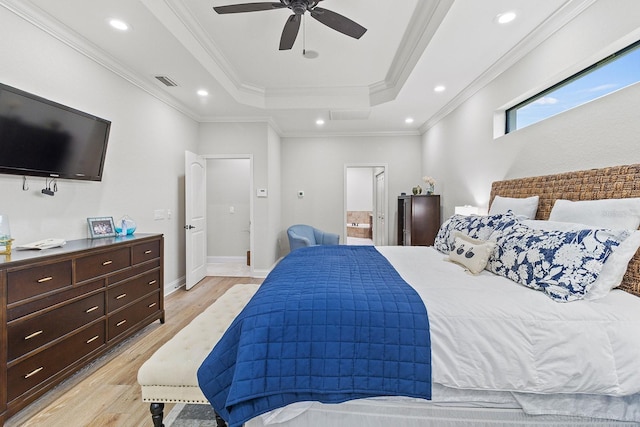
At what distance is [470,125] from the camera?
3.77 meters

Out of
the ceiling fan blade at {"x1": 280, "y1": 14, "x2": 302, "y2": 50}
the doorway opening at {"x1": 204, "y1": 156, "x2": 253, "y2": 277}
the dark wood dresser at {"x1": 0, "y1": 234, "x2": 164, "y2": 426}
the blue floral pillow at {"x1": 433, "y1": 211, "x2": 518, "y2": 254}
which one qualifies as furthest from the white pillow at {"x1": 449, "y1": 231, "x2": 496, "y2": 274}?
the doorway opening at {"x1": 204, "y1": 156, "x2": 253, "y2": 277}

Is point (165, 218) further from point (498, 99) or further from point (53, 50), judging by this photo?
point (498, 99)

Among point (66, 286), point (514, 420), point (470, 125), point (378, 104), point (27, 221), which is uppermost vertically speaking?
point (378, 104)

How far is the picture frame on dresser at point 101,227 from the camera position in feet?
8.63

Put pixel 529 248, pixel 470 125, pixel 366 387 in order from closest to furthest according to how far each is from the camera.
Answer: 1. pixel 366 387
2. pixel 529 248
3. pixel 470 125

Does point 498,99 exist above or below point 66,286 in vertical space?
above

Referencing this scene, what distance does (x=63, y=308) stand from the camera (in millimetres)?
1931

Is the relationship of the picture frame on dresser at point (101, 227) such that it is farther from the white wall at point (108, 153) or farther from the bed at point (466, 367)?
the bed at point (466, 367)

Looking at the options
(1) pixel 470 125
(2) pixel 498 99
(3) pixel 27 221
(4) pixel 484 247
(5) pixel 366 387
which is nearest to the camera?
(5) pixel 366 387

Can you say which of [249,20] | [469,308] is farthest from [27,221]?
[469,308]

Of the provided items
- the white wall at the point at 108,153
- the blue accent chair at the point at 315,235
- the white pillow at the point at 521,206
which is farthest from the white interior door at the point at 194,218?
the white pillow at the point at 521,206

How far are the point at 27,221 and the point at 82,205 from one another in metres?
0.51

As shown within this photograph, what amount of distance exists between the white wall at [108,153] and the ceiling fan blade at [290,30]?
6.25 feet

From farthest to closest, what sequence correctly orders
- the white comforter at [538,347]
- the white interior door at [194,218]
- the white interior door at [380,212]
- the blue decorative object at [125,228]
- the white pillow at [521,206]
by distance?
1. the white interior door at [380,212]
2. the white interior door at [194,218]
3. the blue decorative object at [125,228]
4. the white pillow at [521,206]
5. the white comforter at [538,347]
